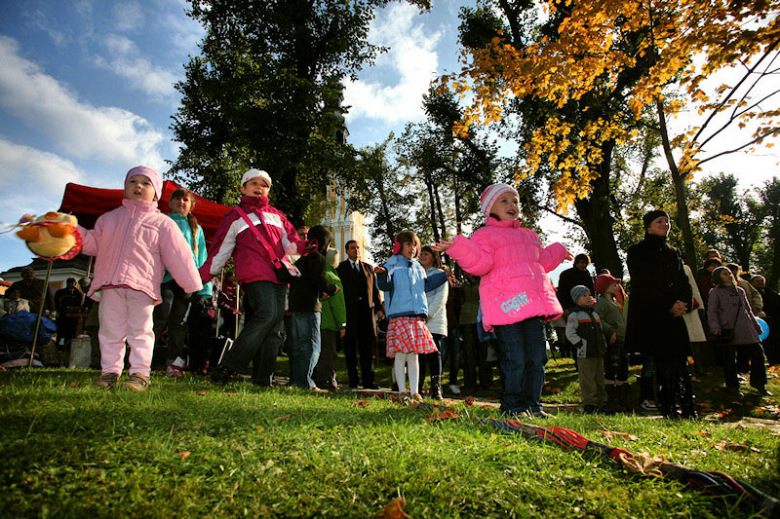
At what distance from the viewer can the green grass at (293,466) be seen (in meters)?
1.87

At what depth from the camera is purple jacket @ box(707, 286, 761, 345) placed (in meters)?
7.61

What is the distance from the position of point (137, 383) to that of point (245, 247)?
1767 millimetres

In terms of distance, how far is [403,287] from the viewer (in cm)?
589

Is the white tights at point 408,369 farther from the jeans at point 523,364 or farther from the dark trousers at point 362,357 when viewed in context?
the dark trousers at point 362,357

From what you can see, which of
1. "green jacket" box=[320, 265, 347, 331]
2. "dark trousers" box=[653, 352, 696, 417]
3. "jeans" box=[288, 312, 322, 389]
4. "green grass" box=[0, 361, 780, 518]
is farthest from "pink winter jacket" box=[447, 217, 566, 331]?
"green jacket" box=[320, 265, 347, 331]

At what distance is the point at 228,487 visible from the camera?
1.96 m

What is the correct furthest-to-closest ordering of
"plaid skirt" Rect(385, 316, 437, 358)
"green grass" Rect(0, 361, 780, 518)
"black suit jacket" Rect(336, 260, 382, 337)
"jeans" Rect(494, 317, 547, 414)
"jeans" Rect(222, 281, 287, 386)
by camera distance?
"black suit jacket" Rect(336, 260, 382, 337) < "plaid skirt" Rect(385, 316, 437, 358) < "jeans" Rect(222, 281, 287, 386) < "jeans" Rect(494, 317, 547, 414) < "green grass" Rect(0, 361, 780, 518)

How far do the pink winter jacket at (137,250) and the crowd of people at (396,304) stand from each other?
12 mm

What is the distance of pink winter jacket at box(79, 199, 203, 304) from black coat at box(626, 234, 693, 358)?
4.92 meters

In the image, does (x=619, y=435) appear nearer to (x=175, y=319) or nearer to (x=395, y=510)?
(x=395, y=510)

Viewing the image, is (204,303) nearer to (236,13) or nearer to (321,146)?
(321,146)

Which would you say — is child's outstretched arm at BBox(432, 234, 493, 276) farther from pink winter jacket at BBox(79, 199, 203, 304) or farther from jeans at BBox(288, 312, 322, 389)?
pink winter jacket at BBox(79, 199, 203, 304)

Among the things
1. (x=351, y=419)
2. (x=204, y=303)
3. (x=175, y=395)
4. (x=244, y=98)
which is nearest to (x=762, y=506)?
(x=351, y=419)

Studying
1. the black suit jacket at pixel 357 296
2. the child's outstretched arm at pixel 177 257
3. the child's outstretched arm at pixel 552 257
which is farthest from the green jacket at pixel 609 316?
the child's outstretched arm at pixel 177 257
